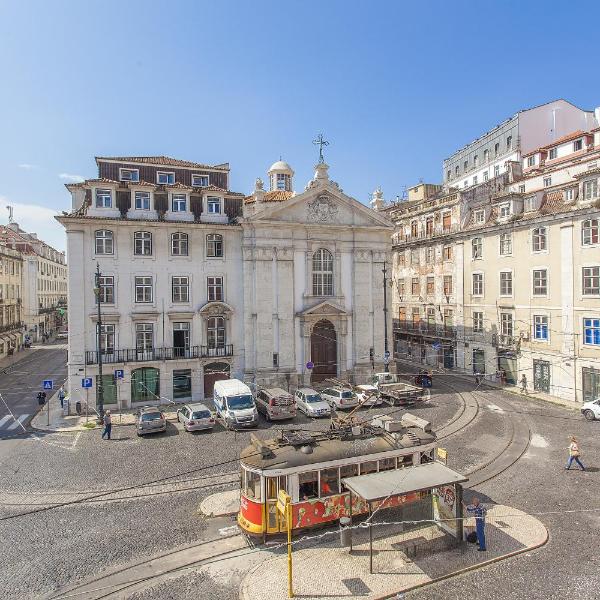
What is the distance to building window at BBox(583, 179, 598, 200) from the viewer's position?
29.4m

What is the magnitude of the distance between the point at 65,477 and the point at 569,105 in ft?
188

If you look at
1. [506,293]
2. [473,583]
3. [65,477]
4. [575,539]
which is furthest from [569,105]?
[65,477]

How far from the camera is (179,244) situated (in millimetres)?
32031

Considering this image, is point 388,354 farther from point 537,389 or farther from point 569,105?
point 569,105

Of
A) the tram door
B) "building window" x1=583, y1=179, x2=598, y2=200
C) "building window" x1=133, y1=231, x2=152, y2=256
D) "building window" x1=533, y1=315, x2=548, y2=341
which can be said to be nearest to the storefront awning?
the tram door

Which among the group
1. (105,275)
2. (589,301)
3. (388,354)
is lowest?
(388,354)

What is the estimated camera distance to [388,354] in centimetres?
3528

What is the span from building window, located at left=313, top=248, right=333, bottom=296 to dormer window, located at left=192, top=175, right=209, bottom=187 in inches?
400

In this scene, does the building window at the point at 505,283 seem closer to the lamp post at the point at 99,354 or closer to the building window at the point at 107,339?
the building window at the point at 107,339

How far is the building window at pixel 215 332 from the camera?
107ft

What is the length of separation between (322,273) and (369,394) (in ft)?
33.4

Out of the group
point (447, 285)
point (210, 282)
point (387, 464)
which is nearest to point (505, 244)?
point (447, 285)

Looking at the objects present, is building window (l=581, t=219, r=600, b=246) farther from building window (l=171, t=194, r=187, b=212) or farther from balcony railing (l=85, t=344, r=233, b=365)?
building window (l=171, t=194, r=187, b=212)

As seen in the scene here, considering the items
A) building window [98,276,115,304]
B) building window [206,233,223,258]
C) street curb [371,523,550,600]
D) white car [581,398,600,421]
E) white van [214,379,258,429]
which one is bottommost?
street curb [371,523,550,600]
